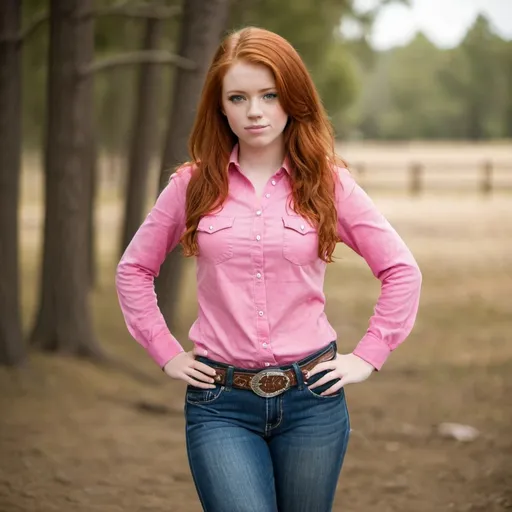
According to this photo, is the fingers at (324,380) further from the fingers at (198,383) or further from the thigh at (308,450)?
the fingers at (198,383)

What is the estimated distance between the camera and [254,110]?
2.82 m

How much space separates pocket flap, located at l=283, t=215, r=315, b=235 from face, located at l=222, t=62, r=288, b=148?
22 cm

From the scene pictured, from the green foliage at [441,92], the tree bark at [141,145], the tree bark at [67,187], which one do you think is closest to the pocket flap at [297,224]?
the tree bark at [67,187]

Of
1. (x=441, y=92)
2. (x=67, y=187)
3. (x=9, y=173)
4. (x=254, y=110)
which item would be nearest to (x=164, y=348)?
(x=254, y=110)

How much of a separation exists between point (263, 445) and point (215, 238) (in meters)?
0.58

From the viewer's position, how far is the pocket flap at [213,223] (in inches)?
113

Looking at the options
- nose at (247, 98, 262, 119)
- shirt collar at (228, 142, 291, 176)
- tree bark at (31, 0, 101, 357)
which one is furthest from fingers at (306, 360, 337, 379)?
tree bark at (31, 0, 101, 357)

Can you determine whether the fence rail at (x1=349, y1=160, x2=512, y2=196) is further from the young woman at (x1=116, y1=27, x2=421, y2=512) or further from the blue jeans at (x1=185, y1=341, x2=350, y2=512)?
the blue jeans at (x1=185, y1=341, x2=350, y2=512)

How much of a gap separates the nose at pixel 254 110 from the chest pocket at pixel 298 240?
0.95 feet

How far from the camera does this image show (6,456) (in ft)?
22.2

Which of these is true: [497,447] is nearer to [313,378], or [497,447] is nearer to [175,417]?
[175,417]

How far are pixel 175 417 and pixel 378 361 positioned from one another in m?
5.43

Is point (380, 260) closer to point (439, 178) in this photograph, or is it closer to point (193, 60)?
point (193, 60)

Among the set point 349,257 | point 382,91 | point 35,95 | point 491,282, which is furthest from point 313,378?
point 382,91
